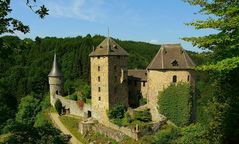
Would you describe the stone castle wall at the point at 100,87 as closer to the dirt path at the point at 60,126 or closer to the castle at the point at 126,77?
the castle at the point at 126,77

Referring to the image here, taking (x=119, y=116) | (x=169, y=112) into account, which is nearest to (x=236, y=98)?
(x=169, y=112)

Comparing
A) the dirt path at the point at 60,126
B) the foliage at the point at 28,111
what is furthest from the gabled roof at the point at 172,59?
the foliage at the point at 28,111

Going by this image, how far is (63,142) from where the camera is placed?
15.0 m

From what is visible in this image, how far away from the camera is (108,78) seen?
44312 millimetres

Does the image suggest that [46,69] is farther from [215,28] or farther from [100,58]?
[215,28]

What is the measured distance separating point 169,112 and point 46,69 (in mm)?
51948

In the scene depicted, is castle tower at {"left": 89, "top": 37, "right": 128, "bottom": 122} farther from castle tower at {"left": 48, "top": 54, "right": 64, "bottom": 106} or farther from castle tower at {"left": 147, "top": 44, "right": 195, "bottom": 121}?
castle tower at {"left": 48, "top": 54, "right": 64, "bottom": 106}

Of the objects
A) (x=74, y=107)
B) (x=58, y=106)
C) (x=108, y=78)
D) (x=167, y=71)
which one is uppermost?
(x=167, y=71)

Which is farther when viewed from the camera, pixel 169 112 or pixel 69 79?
pixel 69 79

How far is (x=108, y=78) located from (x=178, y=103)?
791 cm

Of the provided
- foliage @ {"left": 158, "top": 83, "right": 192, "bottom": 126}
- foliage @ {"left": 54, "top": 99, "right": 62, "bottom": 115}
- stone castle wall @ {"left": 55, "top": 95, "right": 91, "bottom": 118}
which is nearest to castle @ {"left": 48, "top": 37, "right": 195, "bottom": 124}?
stone castle wall @ {"left": 55, "top": 95, "right": 91, "bottom": 118}

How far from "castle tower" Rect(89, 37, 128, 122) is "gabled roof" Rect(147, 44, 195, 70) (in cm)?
411

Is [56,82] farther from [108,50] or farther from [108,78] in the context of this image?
[108,50]

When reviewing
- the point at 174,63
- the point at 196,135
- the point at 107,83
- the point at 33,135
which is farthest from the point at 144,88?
the point at 33,135
